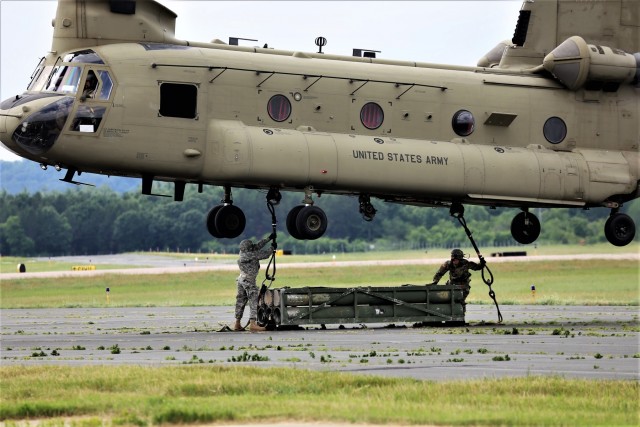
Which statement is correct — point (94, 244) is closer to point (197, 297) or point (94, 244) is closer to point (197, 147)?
point (197, 297)

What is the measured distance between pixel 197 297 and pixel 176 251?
63885 mm

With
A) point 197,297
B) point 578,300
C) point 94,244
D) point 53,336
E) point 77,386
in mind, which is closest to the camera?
point 77,386

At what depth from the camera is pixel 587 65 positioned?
30.4 meters

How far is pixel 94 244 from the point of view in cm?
12356

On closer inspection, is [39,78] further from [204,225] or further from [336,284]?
[204,225]

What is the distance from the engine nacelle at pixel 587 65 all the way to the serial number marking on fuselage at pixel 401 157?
4.25 metres

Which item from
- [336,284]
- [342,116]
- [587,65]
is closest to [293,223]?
[342,116]

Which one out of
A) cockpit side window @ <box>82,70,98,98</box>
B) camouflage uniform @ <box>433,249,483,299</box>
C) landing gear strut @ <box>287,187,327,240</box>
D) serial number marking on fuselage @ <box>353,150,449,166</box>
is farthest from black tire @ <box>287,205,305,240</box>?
cockpit side window @ <box>82,70,98,98</box>

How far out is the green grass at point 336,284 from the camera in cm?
4862

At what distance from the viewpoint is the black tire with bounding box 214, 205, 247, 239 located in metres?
28.7

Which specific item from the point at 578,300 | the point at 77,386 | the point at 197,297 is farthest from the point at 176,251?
the point at 77,386

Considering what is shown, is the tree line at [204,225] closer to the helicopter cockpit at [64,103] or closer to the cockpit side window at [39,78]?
the cockpit side window at [39,78]

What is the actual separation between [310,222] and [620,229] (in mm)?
8589

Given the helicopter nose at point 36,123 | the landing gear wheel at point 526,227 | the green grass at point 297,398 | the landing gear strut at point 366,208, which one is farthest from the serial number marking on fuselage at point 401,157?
the green grass at point 297,398
